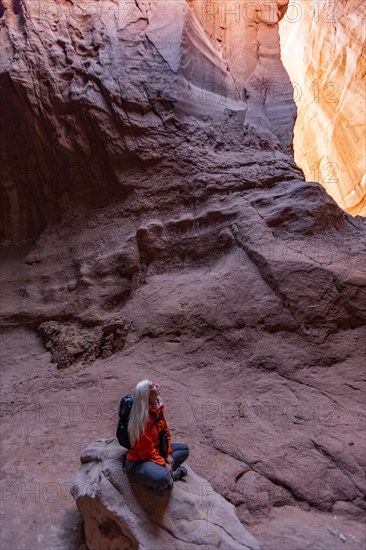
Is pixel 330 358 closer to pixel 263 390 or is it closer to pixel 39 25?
pixel 263 390

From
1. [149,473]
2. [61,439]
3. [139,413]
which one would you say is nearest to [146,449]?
[149,473]

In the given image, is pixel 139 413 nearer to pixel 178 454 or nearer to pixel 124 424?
pixel 124 424

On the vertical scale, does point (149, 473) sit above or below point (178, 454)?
above

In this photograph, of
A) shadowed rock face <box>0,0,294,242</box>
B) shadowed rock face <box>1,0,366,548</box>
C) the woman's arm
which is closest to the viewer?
the woman's arm

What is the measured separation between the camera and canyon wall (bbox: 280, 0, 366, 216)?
16.9m

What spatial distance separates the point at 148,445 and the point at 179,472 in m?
0.52

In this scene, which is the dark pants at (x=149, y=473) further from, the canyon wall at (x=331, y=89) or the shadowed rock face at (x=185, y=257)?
the canyon wall at (x=331, y=89)

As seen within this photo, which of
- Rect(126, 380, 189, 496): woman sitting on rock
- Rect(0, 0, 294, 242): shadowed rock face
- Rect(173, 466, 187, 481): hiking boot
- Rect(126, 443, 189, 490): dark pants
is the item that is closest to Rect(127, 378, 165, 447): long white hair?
Rect(126, 380, 189, 496): woman sitting on rock

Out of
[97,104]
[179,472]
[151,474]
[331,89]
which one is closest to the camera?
[151,474]

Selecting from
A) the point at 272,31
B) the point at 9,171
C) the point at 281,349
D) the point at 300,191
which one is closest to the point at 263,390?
the point at 281,349

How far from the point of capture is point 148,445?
10.8ft

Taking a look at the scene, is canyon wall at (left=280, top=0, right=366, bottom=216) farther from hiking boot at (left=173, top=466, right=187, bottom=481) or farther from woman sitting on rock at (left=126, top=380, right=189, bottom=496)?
woman sitting on rock at (left=126, top=380, right=189, bottom=496)

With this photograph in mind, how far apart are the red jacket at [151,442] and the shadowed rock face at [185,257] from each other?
1069 mm

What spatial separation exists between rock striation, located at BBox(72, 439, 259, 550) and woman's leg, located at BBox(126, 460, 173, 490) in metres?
0.12
